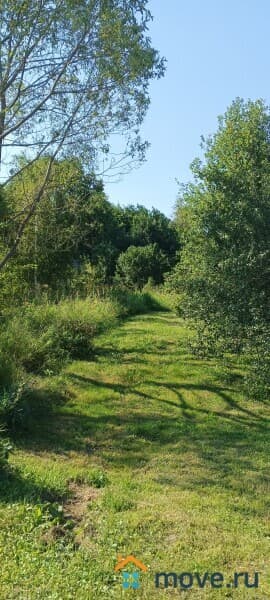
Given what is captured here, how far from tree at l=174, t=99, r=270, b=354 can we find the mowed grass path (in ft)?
4.33

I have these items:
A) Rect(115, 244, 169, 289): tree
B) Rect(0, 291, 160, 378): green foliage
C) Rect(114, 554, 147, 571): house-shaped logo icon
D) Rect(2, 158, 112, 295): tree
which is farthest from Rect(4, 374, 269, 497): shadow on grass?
Rect(115, 244, 169, 289): tree

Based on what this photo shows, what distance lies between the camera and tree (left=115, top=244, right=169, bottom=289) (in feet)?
71.4

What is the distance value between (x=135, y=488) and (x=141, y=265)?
17994mm

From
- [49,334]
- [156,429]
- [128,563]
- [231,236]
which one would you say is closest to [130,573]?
[128,563]

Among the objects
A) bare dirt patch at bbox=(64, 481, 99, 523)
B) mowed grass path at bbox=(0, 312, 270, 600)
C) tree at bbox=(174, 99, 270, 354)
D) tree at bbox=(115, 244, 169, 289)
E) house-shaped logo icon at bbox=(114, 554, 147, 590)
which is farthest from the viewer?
tree at bbox=(115, 244, 169, 289)

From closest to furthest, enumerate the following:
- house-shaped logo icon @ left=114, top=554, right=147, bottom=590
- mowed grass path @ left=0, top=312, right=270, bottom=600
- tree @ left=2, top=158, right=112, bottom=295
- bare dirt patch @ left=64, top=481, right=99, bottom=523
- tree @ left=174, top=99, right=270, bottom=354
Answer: house-shaped logo icon @ left=114, top=554, right=147, bottom=590
mowed grass path @ left=0, top=312, right=270, bottom=600
bare dirt patch @ left=64, top=481, right=99, bottom=523
tree @ left=174, top=99, right=270, bottom=354
tree @ left=2, top=158, right=112, bottom=295

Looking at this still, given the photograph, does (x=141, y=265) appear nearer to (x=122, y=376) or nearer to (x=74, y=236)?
(x=74, y=236)

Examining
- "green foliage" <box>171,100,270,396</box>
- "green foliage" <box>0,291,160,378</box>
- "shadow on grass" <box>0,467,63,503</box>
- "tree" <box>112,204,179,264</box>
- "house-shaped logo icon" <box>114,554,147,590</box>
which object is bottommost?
"house-shaped logo icon" <box>114,554,147,590</box>

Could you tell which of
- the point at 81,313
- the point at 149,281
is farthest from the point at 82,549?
the point at 149,281

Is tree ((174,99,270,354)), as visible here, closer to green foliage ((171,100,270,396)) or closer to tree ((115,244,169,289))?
green foliage ((171,100,270,396))

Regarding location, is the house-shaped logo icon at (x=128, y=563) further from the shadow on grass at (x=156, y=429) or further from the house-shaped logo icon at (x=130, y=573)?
the shadow on grass at (x=156, y=429)

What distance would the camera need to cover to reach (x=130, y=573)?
9.26 feet

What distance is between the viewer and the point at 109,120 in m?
7.37

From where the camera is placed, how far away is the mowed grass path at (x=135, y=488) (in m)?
2.87
